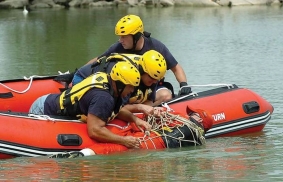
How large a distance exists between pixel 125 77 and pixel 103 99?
12.3 inches

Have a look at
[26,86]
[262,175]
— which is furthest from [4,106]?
[262,175]

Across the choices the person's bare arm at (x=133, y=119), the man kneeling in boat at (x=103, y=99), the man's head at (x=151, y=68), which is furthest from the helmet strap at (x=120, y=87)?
the person's bare arm at (x=133, y=119)

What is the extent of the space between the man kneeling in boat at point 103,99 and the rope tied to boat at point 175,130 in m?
0.15

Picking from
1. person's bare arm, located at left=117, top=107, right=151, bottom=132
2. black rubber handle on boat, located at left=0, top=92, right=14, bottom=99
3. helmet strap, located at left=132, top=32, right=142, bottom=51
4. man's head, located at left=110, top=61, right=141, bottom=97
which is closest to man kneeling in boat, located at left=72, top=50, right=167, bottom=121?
person's bare arm, located at left=117, top=107, right=151, bottom=132

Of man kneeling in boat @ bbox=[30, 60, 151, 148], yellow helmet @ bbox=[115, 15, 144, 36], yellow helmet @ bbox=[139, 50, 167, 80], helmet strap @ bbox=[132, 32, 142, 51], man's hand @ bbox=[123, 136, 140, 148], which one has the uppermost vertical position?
yellow helmet @ bbox=[115, 15, 144, 36]

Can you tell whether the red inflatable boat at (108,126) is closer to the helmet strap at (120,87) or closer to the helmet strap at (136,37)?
the helmet strap at (120,87)

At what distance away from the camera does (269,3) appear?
34281 mm

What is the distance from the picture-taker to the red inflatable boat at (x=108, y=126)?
6875mm

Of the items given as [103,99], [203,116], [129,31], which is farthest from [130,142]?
[129,31]

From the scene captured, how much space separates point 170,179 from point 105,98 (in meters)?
1.24

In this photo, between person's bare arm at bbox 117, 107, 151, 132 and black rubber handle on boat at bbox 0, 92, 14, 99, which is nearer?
person's bare arm at bbox 117, 107, 151, 132

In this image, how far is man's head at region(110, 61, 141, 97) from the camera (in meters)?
6.66

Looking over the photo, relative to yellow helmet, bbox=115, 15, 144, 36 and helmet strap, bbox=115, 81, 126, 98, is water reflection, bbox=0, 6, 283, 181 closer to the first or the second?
helmet strap, bbox=115, 81, 126, 98

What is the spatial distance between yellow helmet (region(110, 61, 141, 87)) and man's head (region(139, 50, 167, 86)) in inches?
9.9
